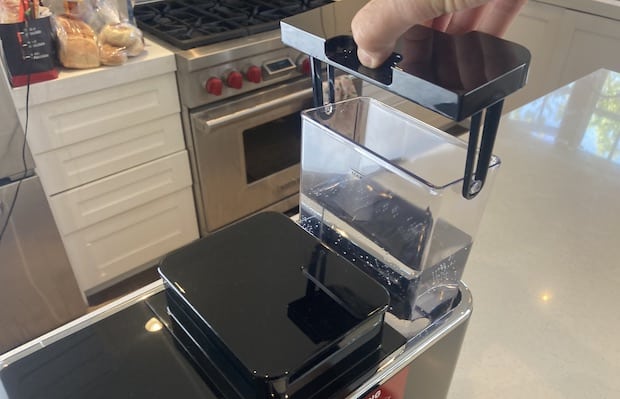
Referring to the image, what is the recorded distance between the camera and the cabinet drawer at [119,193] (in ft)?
4.79

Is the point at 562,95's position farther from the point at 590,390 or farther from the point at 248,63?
the point at 248,63

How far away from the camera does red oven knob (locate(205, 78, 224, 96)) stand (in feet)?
4.82

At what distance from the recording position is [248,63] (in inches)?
61.0

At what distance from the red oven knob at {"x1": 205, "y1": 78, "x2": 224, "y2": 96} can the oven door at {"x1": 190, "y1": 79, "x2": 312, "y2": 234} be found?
75 mm

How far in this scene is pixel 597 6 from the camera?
2043 millimetres

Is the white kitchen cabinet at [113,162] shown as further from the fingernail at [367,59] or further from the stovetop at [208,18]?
the fingernail at [367,59]

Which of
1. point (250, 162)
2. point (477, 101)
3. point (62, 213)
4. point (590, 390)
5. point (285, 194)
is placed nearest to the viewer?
point (477, 101)

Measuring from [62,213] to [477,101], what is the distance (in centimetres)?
139

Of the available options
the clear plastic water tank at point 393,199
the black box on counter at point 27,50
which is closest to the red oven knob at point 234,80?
the black box on counter at point 27,50

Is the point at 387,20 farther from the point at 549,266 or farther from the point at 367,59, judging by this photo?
the point at 549,266

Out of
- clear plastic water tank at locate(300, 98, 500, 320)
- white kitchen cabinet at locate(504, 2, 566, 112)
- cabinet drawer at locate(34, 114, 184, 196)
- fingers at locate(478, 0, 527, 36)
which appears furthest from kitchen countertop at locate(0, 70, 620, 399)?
white kitchen cabinet at locate(504, 2, 566, 112)

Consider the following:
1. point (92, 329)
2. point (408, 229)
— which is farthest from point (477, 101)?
point (92, 329)

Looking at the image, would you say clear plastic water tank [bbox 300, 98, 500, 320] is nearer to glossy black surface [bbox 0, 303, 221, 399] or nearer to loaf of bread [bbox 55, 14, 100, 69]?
glossy black surface [bbox 0, 303, 221, 399]

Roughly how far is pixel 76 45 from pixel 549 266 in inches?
47.5
